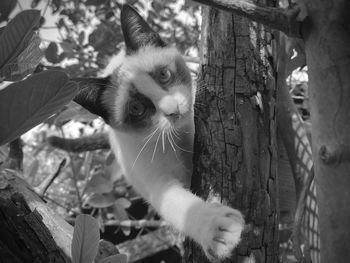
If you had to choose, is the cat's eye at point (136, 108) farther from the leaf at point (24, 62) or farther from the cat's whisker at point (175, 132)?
the leaf at point (24, 62)

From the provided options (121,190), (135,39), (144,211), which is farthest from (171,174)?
(144,211)

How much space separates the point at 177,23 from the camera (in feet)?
Answer: 10.3

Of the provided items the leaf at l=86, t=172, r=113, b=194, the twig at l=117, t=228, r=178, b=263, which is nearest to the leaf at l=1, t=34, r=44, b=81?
the leaf at l=86, t=172, r=113, b=194

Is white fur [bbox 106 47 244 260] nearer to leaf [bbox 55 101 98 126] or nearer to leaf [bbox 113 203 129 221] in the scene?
leaf [bbox 55 101 98 126]

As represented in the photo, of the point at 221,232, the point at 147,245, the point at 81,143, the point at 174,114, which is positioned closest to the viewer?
the point at 221,232

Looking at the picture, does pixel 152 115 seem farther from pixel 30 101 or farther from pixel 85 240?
pixel 30 101

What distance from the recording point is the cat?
50.5 inches

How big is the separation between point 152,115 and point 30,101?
83 centimetres

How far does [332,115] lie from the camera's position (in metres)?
0.76

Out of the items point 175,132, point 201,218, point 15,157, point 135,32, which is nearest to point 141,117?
point 175,132

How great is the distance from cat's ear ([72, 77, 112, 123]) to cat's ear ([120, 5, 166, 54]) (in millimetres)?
207

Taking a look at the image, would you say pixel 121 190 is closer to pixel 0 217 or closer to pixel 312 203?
pixel 312 203

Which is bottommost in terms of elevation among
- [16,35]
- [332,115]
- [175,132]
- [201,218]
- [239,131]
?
[201,218]

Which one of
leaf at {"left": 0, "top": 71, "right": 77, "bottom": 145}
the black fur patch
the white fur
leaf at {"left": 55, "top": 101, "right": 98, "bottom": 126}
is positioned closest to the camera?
leaf at {"left": 0, "top": 71, "right": 77, "bottom": 145}
